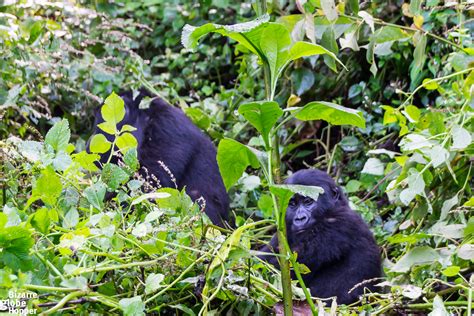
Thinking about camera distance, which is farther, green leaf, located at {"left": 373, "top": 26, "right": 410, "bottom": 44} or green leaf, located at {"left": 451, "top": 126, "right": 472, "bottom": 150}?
green leaf, located at {"left": 373, "top": 26, "right": 410, "bottom": 44}

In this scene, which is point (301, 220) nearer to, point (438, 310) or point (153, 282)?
point (438, 310)

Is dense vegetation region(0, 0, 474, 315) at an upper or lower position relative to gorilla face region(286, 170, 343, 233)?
upper

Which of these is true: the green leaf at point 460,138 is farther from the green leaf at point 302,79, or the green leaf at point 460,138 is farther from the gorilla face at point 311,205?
the green leaf at point 302,79

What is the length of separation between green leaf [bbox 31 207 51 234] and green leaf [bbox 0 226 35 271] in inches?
4.2

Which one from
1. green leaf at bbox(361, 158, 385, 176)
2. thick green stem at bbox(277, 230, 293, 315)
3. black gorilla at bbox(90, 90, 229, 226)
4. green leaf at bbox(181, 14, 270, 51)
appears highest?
green leaf at bbox(181, 14, 270, 51)

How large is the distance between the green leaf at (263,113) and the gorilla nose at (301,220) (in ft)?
6.78

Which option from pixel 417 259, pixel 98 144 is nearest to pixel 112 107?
pixel 98 144

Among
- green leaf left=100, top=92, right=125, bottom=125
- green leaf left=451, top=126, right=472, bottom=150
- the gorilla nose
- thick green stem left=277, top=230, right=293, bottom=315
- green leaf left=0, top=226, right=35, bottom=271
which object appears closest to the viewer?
green leaf left=0, top=226, right=35, bottom=271

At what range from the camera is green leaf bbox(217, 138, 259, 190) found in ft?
6.33

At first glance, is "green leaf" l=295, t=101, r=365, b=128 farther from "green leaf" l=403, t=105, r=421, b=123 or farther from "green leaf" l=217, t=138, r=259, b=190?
"green leaf" l=403, t=105, r=421, b=123

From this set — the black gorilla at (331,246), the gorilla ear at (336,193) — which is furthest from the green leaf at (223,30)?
the gorilla ear at (336,193)

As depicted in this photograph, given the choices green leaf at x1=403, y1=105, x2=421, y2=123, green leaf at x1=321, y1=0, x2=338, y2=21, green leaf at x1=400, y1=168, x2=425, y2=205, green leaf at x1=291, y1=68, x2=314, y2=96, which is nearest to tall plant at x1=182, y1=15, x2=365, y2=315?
green leaf at x1=321, y1=0, x2=338, y2=21

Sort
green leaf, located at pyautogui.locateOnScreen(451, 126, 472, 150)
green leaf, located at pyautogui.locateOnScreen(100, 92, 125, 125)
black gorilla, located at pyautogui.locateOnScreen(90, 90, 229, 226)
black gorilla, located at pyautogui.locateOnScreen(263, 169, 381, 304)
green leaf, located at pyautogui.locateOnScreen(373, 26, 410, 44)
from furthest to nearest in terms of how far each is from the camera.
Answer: black gorilla, located at pyautogui.locateOnScreen(90, 90, 229, 226), black gorilla, located at pyautogui.locateOnScreen(263, 169, 381, 304), green leaf, located at pyautogui.locateOnScreen(373, 26, 410, 44), green leaf, located at pyautogui.locateOnScreen(451, 126, 472, 150), green leaf, located at pyautogui.locateOnScreen(100, 92, 125, 125)

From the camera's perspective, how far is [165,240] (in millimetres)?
1988
